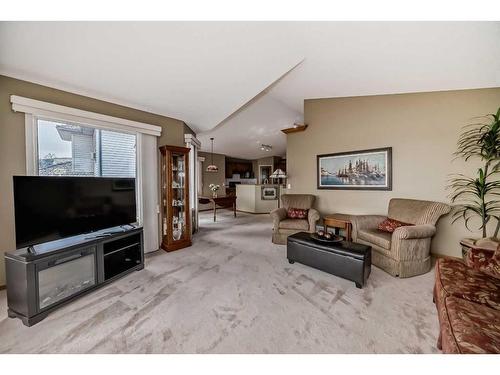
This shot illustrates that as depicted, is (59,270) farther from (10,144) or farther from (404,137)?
(404,137)

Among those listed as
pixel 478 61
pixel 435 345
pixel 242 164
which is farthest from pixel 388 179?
pixel 242 164

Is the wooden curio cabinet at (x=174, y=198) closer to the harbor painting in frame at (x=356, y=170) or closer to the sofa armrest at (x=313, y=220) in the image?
the sofa armrest at (x=313, y=220)

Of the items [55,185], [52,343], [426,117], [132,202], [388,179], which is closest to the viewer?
[52,343]

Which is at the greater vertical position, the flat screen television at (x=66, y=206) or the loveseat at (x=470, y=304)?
the flat screen television at (x=66, y=206)

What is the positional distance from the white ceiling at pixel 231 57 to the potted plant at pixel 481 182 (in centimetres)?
65

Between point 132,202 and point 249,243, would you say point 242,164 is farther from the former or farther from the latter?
point 132,202

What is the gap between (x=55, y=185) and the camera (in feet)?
6.75

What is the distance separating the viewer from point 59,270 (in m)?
2.04

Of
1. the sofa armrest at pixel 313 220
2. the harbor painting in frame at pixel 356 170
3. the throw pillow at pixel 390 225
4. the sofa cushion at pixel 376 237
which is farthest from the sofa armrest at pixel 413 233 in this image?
the sofa armrest at pixel 313 220

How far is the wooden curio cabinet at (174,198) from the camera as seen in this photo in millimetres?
3555

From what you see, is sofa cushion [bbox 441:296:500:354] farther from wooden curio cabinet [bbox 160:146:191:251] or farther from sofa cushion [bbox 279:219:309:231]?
wooden curio cabinet [bbox 160:146:191:251]

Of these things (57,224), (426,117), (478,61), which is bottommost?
(57,224)

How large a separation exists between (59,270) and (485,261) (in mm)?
3984

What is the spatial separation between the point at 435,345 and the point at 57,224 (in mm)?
3426
